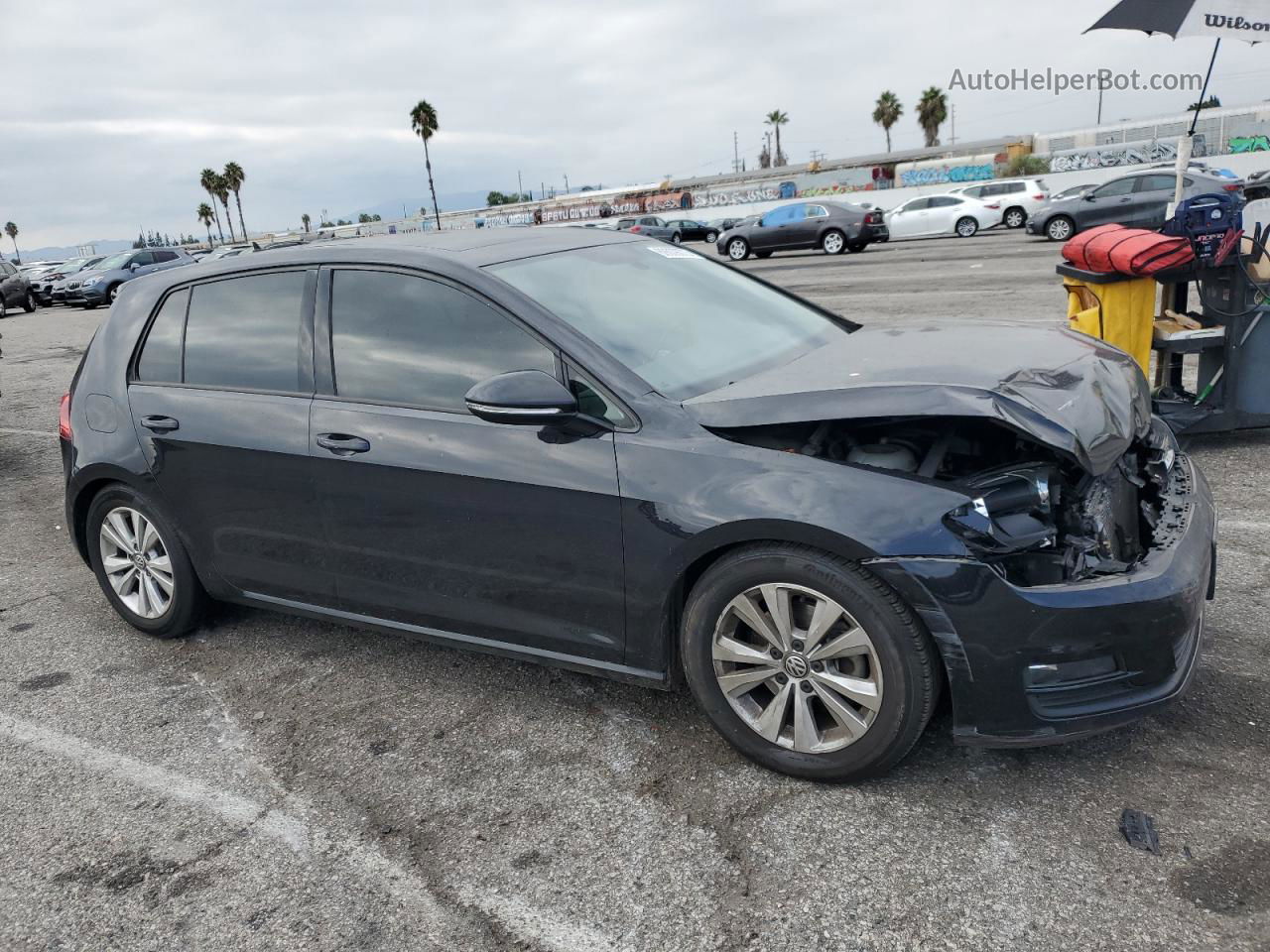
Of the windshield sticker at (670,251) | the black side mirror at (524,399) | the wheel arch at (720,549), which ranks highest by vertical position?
the windshield sticker at (670,251)

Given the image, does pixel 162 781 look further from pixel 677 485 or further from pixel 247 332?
pixel 677 485

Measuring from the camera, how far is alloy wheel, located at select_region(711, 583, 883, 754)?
109 inches

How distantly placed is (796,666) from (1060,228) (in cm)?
2253

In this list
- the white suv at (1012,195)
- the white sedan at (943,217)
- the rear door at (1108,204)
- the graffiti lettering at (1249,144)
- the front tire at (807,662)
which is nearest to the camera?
the front tire at (807,662)

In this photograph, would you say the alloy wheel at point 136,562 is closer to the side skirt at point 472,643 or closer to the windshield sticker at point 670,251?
the side skirt at point 472,643

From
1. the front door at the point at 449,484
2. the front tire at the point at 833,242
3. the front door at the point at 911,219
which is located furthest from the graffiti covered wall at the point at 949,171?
the front door at the point at 449,484

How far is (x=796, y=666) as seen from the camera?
2852mm

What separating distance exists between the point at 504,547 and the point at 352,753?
0.88 metres

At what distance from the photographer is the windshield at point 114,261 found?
99.8ft

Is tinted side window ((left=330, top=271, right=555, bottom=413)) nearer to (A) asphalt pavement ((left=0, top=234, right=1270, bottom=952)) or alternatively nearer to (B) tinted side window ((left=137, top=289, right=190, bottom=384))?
(B) tinted side window ((left=137, top=289, right=190, bottom=384))

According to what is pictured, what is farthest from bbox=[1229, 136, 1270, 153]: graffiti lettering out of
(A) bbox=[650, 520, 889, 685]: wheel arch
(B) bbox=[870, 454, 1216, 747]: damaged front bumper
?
(A) bbox=[650, 520, 889, 685]: wheel arch

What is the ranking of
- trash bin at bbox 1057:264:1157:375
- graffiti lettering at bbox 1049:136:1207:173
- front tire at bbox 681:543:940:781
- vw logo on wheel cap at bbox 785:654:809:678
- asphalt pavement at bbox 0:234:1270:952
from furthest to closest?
graffiti lettering at bbox 1049:136:1207:173 < trash bin at bbox 1057:264:1157:375 < vw logo on wheel cap at bbox 785:654:809:678 < front tire at bbox 681:543:940:781 < asphalt pavement at bbox 0:234:1270:952

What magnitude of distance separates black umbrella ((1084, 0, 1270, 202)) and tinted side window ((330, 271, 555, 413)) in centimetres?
559

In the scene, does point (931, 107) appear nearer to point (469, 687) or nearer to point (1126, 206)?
point (1126, 206)
